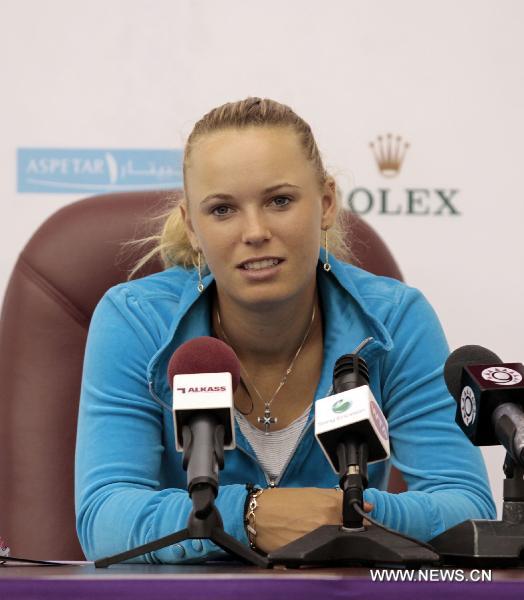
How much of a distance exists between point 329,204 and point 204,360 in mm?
654

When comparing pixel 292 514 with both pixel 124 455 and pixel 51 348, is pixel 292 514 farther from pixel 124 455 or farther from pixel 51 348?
pixel 51 348

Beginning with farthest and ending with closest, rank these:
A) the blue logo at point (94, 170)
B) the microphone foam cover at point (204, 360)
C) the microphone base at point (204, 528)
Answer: the blue logo at point (94, 170)
the microphone foam cover at point (204, 360)
the microphone base at point (204, 528)

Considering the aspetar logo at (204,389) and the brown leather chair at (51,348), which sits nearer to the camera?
the aspetar logo at (204,389)

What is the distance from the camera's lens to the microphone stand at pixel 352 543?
968 millimetres

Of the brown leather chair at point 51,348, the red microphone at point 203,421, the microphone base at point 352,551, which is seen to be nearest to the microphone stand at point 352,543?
the microphone base at point 352,551

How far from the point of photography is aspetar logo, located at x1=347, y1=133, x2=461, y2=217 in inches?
88.5

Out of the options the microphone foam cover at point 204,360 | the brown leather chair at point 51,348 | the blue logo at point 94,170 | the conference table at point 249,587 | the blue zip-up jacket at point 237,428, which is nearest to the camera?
the conference table at point 249,587

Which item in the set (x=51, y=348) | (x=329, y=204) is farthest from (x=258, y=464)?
(x=51, y=348)

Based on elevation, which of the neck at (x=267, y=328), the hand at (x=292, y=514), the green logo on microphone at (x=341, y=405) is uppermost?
the neck at (x=267, y=328)

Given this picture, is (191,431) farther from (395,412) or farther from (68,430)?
(68,430)

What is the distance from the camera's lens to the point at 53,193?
2.24 m

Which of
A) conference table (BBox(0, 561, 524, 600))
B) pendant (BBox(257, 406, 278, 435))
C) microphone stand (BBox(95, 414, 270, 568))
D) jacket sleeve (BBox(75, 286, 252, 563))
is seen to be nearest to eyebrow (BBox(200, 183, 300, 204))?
jacket sleeve (BBox(75, 286, 252, 563))

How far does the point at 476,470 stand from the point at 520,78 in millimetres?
1051

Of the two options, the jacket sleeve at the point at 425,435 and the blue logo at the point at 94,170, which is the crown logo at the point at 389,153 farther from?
the jacket sleeve at the point at 425,435
